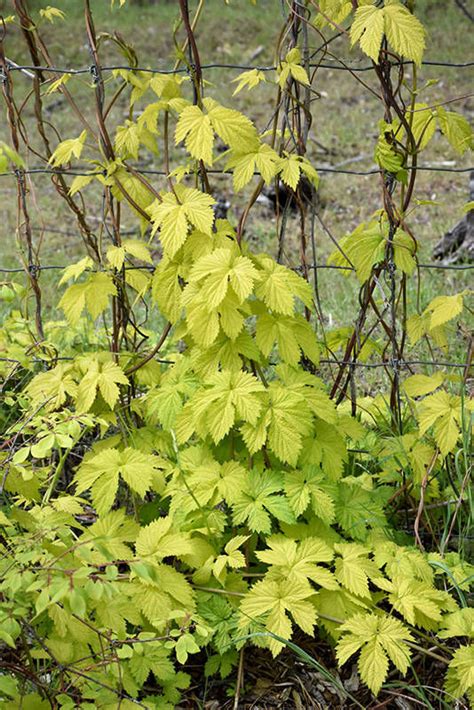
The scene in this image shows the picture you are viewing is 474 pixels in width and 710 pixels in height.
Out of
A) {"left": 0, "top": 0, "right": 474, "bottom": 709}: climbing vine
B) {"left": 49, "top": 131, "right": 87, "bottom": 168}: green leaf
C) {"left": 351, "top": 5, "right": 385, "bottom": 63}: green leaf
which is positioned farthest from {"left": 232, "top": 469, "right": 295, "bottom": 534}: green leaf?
{"left": 351, "top": 5, "right": 385, "bottom": 63}: green leaf

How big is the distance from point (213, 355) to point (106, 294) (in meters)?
0.37

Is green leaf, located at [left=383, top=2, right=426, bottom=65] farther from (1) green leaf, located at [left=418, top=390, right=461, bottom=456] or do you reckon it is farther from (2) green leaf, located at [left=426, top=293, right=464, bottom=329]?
(1) green leaf, located at [left=418, top=390, right=461, bottom=456]

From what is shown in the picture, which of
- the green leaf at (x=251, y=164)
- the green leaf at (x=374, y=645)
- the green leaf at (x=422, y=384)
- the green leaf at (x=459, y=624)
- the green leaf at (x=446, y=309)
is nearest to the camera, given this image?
the green leaf at (x=374, y=645)

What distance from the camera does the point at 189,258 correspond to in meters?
2.04

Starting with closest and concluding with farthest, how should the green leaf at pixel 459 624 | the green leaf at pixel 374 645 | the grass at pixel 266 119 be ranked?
the green leaf at pixel 374 645, the green leaf at pixel 459 624, the grass at pixel 266 119

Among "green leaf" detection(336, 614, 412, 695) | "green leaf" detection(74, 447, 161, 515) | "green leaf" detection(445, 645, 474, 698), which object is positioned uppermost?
"green leaf" detection(74, 447, 161, 515)

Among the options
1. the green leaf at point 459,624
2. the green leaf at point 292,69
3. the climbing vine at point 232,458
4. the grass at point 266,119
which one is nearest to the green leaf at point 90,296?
the climbing vine at point 232,458

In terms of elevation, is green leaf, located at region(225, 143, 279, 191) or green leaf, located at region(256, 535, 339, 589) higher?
green leaf, located at region(225, 143, 279, 191)

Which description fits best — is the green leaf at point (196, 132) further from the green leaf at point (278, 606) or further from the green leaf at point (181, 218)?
the green leaf at point (278, 606)

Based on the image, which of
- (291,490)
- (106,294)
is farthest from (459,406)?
(106,294)

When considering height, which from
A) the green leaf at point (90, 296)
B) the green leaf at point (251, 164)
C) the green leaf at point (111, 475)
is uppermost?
the green leaf at point (251, 164)

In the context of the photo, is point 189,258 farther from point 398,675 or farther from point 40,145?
point 40,145

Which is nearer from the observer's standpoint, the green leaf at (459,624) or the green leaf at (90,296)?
the green leaf at (459,624)

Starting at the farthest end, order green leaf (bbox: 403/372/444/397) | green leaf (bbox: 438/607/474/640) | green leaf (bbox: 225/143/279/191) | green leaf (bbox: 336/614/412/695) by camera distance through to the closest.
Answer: green leaf (bbox: 403/372/444/397), green leaf (bbox: 225/143/279/191), green leaf (bbox: 438/607/474/640), green leaf (bbox: 336/614/412/695)
